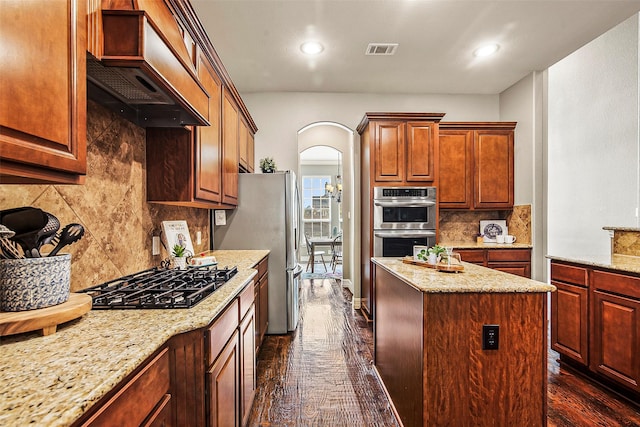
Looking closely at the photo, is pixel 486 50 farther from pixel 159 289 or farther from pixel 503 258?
pixel 159 289

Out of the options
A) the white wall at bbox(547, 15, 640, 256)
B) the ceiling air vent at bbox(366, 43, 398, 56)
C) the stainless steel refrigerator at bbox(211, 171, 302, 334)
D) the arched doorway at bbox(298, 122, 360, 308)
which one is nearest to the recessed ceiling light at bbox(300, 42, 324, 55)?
the ceiling air vent at bbox(366, 43, 398, 56)

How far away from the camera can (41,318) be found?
0.90m

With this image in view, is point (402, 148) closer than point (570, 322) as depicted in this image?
No

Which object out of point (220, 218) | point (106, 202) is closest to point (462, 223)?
point (220, 218)

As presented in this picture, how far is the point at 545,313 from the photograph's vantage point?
1.55 m

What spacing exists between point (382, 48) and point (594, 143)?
3042mm

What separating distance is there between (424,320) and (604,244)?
3863mm

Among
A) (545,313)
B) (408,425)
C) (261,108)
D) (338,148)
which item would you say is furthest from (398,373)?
(338,148)

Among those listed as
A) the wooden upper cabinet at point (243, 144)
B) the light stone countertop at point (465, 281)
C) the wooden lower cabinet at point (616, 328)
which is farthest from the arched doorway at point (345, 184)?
the wooden lower cabinet at point (616, 328)

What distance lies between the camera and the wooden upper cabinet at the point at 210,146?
6.71 feet

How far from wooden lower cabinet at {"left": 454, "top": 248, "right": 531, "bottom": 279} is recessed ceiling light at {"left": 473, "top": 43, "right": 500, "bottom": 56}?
212 centimetres

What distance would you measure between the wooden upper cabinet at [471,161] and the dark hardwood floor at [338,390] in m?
1.91

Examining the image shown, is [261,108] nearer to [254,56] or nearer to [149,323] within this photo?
[254,56]

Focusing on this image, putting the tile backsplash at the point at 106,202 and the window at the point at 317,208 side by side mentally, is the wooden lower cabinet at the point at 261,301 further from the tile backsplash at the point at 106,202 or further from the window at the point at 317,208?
the window at the point at 317,208
